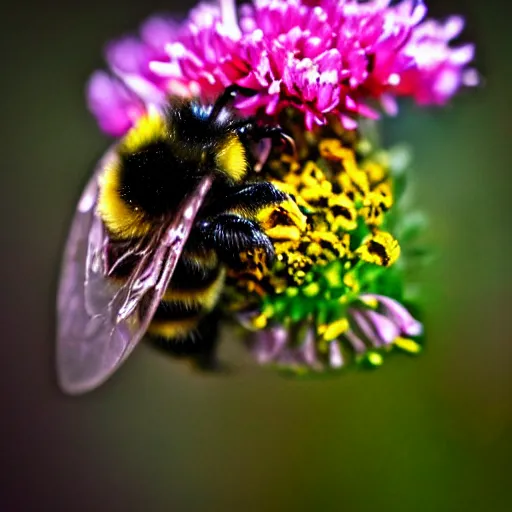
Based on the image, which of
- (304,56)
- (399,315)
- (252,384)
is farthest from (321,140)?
(252,384)

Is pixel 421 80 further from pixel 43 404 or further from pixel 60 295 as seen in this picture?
pixel 43 404

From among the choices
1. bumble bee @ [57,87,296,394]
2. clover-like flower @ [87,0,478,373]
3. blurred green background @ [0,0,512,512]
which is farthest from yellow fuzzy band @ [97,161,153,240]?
blurred green background @ [0,0,512,512]

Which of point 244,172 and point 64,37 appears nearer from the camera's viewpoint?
point 244,172

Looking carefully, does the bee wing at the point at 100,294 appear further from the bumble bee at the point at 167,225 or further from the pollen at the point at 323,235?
the pollen at the point at 323,235

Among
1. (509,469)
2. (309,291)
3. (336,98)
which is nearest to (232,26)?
(336,98)

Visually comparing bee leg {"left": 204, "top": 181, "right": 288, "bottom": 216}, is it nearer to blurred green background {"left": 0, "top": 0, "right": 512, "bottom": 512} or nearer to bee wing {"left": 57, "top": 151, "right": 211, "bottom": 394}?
bee wing {"left": 57, "top": 151, "right": 211, "bottom": 394}

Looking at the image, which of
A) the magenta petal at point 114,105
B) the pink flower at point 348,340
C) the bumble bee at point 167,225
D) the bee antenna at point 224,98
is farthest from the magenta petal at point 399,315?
the magenta petal at point 114,105

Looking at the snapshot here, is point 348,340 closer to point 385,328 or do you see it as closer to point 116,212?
point 385,328
